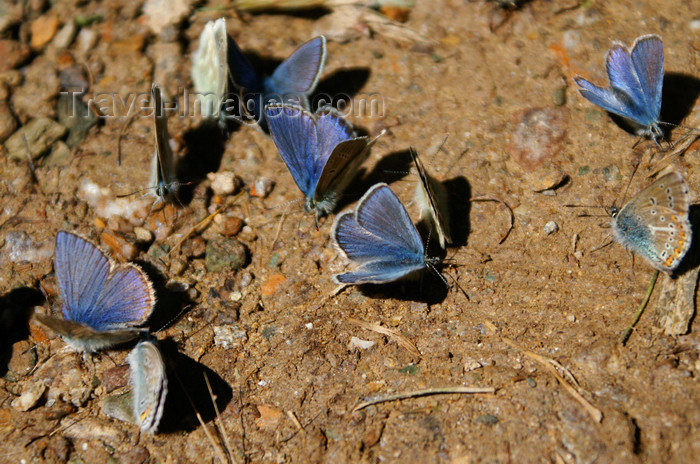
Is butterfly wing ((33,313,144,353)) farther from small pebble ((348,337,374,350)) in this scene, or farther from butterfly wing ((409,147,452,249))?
butterfly wing ((409,147,452,249))

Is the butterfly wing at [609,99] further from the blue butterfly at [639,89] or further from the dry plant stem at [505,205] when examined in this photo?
the dry plant stem at [505,205]

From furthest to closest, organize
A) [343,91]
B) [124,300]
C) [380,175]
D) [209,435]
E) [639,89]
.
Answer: [343,91] < [380,175] < [639,89] < [124,300] < [209,435]

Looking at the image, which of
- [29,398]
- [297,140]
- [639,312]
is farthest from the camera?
[297,140]

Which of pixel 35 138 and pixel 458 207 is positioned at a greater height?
pixel 35 138

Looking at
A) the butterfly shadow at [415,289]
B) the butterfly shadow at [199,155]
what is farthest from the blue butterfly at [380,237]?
the butterfly shadow at [199,155]

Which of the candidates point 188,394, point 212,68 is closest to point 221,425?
point 188,394

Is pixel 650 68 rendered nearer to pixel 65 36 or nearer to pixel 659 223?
pixel 659 223
